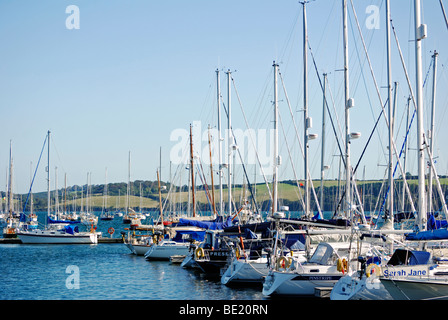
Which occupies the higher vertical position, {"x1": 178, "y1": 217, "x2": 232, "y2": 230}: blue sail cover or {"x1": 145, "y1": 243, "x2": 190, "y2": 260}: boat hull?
{"x1": 178, "y1": 217, "x2": 232, "y2": 230}: blue sail cover

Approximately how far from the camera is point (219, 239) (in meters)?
45.6

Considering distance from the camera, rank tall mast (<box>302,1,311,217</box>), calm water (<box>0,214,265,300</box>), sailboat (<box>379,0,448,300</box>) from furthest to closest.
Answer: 1. tall mast (<box>302,1,311,217</box>)
2. calm water (<box>0,214,265,300</box>)
3. sailboat (<box>379,0,448,300</box>)

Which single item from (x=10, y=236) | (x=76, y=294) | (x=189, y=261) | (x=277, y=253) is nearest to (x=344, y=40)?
(x=277, y=253)

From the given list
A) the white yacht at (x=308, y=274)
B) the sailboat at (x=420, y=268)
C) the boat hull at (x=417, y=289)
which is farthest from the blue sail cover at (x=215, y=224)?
the boat hull at (x=417, y=289)

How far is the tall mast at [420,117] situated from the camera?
90.3 ft

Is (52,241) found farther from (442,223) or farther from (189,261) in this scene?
(442,223)

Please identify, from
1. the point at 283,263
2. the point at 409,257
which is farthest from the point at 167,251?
the point at 409,257

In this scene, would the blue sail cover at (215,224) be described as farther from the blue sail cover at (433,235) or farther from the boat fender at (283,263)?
the blue sail cover at (433,235)

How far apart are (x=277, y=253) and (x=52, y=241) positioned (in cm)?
5170

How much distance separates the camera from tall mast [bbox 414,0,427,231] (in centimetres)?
2752

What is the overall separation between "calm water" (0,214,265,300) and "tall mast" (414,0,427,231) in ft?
A: 30.1

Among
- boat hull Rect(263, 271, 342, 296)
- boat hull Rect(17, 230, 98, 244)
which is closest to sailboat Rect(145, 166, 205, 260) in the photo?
boat hull Rect(263, 271, 342, 296)

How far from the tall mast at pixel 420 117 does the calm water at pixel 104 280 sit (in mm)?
9168

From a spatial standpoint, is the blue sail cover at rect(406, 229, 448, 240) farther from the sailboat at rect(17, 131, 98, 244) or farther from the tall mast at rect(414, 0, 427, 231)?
the sailboat at rect(17, 131, 98, 244)
